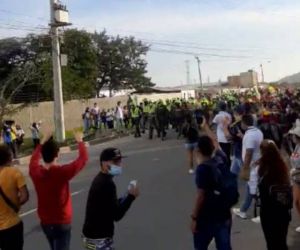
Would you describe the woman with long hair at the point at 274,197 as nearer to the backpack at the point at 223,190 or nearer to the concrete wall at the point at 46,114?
the backpack at the point at 223,190

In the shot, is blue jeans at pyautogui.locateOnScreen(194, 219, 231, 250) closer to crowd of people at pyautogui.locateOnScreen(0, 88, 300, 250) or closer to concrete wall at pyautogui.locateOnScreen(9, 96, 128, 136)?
crowd of people at pyautogui.locateOnScreen(0, 88, 300, 250)

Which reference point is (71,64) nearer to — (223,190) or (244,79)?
(223,190)

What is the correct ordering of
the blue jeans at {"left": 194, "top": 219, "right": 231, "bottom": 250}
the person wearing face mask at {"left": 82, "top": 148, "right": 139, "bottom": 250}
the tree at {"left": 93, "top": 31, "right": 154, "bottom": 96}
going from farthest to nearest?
the tree at {"left": 93, "top": 31, "right": 154, "bottom": 96} < the blue jeans at {"left": 194, "top": 219, "right": 231, "bottom": 250} < the person wearing face mask at {"left": 82, "top": 148, "right": 139, "bottom": 250}

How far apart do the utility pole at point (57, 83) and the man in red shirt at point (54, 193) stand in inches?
869

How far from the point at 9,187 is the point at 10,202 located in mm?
142

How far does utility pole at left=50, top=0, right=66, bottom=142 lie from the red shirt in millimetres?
22105

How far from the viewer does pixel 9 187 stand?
562 cm

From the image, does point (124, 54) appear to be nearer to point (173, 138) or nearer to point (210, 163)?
point (173, 138)

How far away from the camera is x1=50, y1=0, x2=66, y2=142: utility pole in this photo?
27609mm

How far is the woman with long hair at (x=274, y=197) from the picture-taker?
5875 mm

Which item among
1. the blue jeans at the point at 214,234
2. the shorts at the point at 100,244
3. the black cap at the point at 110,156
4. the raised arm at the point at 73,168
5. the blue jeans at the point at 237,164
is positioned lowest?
the blue jeans at the point at 214,234

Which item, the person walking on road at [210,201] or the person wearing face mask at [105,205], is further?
the person walking on road at [210,201]

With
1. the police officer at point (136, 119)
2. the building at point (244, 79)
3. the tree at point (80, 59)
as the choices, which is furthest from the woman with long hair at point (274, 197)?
the building at point (244, 79)

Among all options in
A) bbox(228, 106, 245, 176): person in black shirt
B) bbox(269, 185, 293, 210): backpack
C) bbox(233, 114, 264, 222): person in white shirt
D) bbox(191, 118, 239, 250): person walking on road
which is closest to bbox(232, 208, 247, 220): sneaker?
bbox(233, 114, 264, 222): person in white shirt
